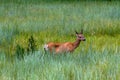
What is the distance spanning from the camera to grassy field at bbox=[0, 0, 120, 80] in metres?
5.56

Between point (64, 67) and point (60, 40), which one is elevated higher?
point (64, 67)

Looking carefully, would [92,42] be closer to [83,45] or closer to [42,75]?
[83,45]

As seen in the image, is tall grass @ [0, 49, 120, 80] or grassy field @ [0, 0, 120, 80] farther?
grassy field @ [0, 0, 120, 80]

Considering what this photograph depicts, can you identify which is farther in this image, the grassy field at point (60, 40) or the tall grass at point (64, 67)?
the grassy field at point (60, 40)

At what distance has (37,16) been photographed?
14.1 meters

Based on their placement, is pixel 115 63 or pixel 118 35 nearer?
pixel 115 63

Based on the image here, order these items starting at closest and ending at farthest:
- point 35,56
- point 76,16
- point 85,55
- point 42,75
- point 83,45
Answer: point 42,75, point 35,56, point 85,55, point 83,45, point 76,16

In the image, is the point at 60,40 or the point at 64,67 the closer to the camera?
the point at 64,67

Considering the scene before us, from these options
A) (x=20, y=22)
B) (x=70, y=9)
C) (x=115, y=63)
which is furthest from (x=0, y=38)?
(x=70, y=9)

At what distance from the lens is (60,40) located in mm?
10070

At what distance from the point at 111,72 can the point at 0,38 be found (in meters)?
4.62

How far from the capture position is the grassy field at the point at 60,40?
5.56 metres

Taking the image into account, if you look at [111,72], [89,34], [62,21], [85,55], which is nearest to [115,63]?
[111,72]

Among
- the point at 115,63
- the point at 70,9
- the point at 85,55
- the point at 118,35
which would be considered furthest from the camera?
the point at 70,9
